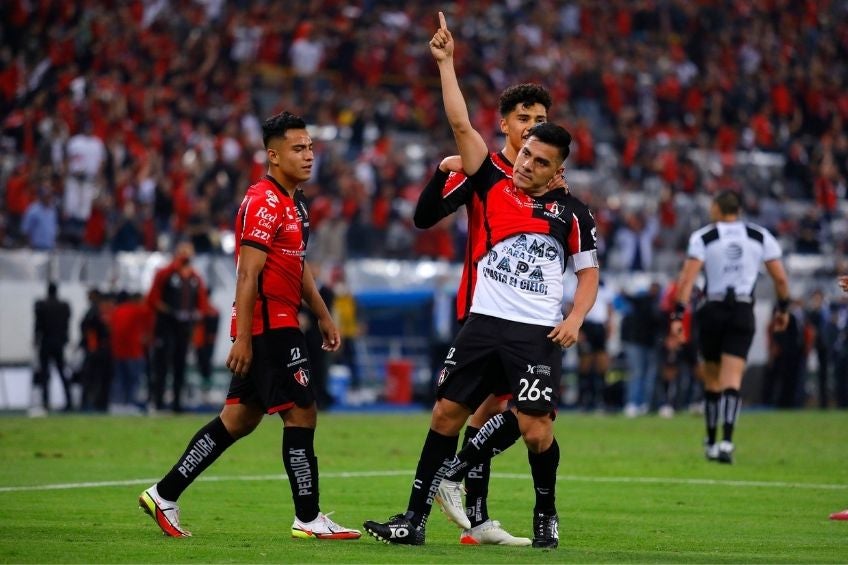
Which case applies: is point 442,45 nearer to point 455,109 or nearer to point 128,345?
point 455,109

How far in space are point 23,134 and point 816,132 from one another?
22.0 m

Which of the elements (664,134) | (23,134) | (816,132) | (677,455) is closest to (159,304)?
(23,134)

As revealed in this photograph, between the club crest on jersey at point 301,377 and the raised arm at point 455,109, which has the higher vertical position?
the raised arm at point 455,109

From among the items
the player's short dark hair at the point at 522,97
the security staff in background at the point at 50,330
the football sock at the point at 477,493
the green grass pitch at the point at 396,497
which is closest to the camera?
the green grass pitch at the point at 396,497

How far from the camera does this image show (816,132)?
40.2 meters

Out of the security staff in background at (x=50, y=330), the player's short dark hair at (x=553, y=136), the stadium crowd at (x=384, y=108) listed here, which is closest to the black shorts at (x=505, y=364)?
the player's short dark hair at (x=553, y=136)

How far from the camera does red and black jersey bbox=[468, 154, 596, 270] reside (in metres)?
8.46

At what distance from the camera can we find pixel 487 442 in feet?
29.2

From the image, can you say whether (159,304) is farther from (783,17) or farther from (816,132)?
(783,17)

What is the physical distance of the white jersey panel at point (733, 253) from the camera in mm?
15461

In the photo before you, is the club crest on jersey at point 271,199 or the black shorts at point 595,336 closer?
the club crest on jersey at point 271,199

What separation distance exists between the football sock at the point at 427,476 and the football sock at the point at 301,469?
2.17ft

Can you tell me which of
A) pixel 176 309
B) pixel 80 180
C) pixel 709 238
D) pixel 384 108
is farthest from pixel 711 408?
pixel 384 108

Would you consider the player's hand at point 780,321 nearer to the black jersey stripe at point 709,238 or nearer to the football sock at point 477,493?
the black jersey stripe at point 709,238
